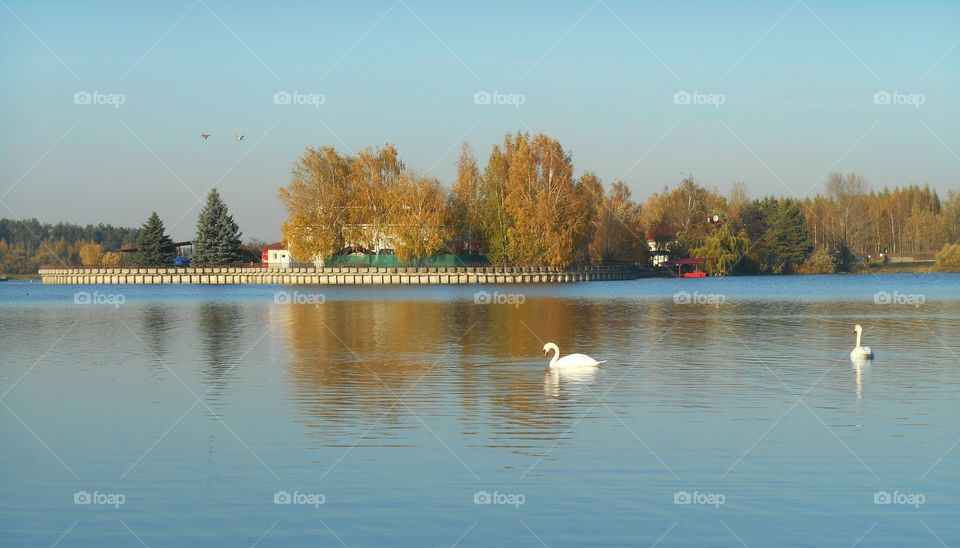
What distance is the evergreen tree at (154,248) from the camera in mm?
137500

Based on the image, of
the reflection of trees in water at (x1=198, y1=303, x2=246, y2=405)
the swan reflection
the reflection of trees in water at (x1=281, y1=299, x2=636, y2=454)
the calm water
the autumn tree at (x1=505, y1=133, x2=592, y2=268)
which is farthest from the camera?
the autumn tree at (x1=505, y1=133, x2=592, y2=268)

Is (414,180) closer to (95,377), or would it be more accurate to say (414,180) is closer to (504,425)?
(95,377)

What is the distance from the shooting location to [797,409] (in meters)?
19.4

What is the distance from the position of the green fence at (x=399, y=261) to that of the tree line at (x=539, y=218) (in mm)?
1807

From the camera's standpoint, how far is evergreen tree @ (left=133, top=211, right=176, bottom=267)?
138 metres

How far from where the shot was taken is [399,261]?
119312 millimetres

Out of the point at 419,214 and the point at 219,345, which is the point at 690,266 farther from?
the point at 219,345

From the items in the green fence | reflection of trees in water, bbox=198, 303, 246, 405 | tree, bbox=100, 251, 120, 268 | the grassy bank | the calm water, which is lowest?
the calm water

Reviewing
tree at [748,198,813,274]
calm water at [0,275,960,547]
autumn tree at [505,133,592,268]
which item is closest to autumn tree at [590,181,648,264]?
tree at [748,198,813,274]

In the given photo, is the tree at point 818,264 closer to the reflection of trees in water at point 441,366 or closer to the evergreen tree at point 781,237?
the evergreen tree at point 781,237

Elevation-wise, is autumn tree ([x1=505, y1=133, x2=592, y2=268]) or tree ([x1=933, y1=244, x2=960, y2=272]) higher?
autumn tree ([x1=505, y1=133, x2=592, y2=268])

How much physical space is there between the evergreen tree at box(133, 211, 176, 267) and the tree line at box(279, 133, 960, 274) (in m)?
25.9

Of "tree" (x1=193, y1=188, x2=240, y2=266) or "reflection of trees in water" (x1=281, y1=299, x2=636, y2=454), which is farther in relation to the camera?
"tree" (x1=193, y1=188, x2=240, y2=266)

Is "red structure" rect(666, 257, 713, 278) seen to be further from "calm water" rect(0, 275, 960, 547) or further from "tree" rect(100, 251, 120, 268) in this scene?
"calm water" rect(0, 275, 960, 547)
